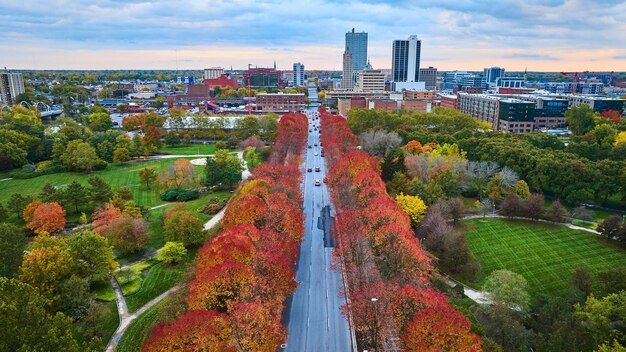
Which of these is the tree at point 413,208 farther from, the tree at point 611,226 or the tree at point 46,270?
the tree at point 46,270

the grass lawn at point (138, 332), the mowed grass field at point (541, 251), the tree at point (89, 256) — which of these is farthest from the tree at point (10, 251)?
the mowed grass field at point (541, 251)

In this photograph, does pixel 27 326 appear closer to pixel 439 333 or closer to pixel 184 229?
pixel 439 333

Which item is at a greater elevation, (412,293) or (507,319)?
(412,293)

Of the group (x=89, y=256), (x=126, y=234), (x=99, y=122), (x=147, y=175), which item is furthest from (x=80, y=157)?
(x=89, y=256)

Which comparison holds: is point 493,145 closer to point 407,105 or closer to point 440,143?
point 440,143

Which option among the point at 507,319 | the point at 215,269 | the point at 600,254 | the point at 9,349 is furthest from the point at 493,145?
the point at 9,349
